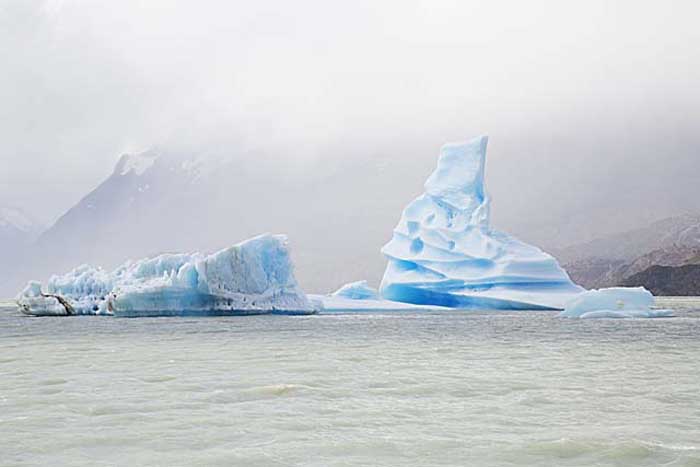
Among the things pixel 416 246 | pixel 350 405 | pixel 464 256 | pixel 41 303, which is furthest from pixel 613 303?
pixel 41 303

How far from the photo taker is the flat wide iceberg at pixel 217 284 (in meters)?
27.7

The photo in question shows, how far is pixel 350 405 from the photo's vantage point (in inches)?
333

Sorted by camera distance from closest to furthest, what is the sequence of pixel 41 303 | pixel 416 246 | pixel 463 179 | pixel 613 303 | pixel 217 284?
pixel 217 284
pixel 613 303
pixel 41 303
pixel 463 179
pixel 416 246

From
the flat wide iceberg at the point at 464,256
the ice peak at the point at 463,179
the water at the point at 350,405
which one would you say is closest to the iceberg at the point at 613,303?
the flat wide iceberg at the point at 464,256

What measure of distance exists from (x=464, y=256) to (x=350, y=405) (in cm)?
2751

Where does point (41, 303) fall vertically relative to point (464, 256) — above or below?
below

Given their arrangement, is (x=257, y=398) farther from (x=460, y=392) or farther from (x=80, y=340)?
(x=80, y=340)

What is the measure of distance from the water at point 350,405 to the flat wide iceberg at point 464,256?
18.4 meters

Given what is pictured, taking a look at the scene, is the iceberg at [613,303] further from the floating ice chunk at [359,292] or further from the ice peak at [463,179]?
the floating ice chunk at [359,292]

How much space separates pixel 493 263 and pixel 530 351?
20135mm

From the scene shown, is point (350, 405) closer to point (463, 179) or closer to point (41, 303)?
point (41, 303)

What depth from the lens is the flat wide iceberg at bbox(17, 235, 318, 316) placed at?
27.7 m

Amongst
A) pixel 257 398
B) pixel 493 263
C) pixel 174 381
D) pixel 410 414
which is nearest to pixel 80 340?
pixel 174 381

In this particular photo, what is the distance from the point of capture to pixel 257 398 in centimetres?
895
